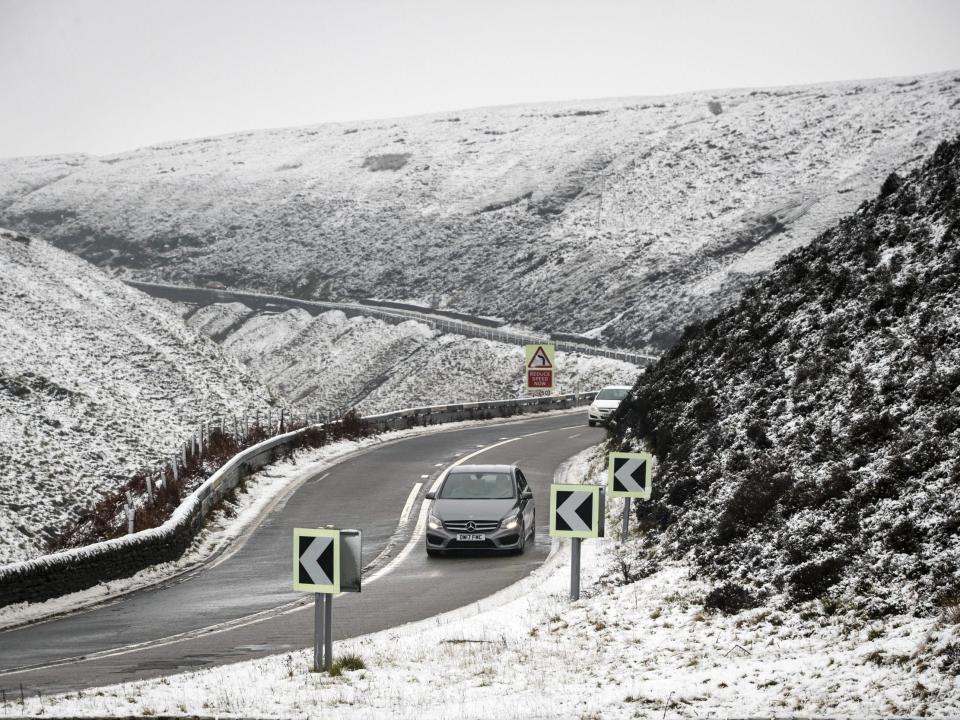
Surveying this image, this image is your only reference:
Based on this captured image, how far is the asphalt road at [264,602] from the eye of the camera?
456 inches

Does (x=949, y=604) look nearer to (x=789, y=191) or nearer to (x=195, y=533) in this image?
(x=195, y=533)

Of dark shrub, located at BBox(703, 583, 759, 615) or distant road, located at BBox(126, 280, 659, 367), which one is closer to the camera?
dark shrub, located at BBox(703, 583, 759, 615)

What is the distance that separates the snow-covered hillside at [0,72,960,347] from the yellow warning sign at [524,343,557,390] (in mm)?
Result: 35368

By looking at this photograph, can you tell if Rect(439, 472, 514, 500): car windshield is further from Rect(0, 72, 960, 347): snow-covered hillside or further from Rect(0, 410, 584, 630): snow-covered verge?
Rect(0, 72, 960, 347): snow-covered hillside

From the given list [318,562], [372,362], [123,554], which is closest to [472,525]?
[123,554]

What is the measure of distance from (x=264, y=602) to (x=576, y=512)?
4.41m

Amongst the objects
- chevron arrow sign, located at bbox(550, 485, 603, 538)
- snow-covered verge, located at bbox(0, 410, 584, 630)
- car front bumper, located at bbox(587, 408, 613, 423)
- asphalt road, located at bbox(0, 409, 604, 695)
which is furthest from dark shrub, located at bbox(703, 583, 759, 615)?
car front bumper, located at bbox(587, 408, 613, 423)

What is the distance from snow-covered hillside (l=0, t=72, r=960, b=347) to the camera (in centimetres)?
9906

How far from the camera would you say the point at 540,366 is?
1980 inches

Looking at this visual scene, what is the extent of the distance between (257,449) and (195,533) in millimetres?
7780

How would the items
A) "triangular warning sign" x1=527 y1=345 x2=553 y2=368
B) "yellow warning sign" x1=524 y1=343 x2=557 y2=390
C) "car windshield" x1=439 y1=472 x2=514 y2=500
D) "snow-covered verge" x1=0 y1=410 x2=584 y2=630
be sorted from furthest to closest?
"triangular warning sign" x1=527 y1=345 x2=553 y2=368, "yellow warning sign" x1=524 y1=343 x2=557 y2=390, "car windshield" x1=439 y1=472 x2=514 y2=500, "snow-covered verge" x1=0 y1=410 x2=584 y2=630

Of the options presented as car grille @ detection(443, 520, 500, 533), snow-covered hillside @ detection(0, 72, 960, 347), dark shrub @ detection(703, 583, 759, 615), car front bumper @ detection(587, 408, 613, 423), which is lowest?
car front bumper @ detection(587, 408, 613, 423)

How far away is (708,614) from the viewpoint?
38.7 ft

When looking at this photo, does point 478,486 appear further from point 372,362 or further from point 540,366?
point 372,362
